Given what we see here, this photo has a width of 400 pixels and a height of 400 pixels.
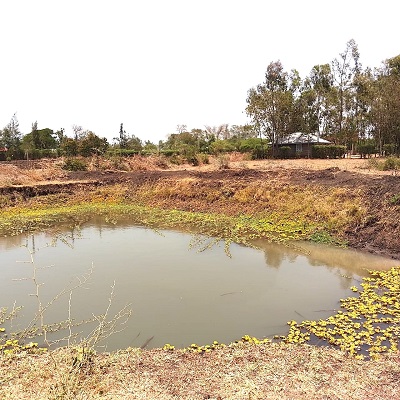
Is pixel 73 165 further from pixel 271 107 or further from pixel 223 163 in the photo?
pixel 271 107

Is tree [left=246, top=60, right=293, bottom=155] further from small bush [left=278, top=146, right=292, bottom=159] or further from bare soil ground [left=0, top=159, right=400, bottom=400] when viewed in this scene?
bare soil ground [left=0, top=159, right=400, bottom=400]

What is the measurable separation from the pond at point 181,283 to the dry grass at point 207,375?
0.63 meters

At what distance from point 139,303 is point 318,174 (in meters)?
10.9

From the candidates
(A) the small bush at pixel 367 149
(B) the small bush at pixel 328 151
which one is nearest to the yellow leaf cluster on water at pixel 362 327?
(B) the small bush at pixel 328 151

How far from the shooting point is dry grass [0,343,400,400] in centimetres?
381

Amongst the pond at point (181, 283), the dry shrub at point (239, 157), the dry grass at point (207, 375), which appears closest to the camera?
the dry grass at point (207, 375)

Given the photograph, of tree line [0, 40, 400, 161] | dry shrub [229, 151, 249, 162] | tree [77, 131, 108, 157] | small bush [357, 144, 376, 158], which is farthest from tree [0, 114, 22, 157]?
small bush [357, 144, 376, 158]

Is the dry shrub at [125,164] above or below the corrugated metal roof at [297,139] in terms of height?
below

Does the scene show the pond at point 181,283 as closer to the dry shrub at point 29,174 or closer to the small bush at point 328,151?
the dry shrub at point 29,174

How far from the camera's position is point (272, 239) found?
1084 cm

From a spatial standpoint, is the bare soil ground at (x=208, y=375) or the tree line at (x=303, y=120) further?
the tree line at (x=303, y=120)

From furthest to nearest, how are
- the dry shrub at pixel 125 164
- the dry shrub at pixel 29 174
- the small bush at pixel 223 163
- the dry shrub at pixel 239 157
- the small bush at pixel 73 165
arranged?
the dry shrub at pixel 239 157
the dry shrub at pixel 125 164
the small bush at pixel 73 165
the small bush at pixel 223 163
the dry shrub at pixel 29 174

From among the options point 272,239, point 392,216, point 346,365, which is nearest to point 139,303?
point 346,365

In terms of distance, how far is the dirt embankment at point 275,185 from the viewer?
1040 cm
